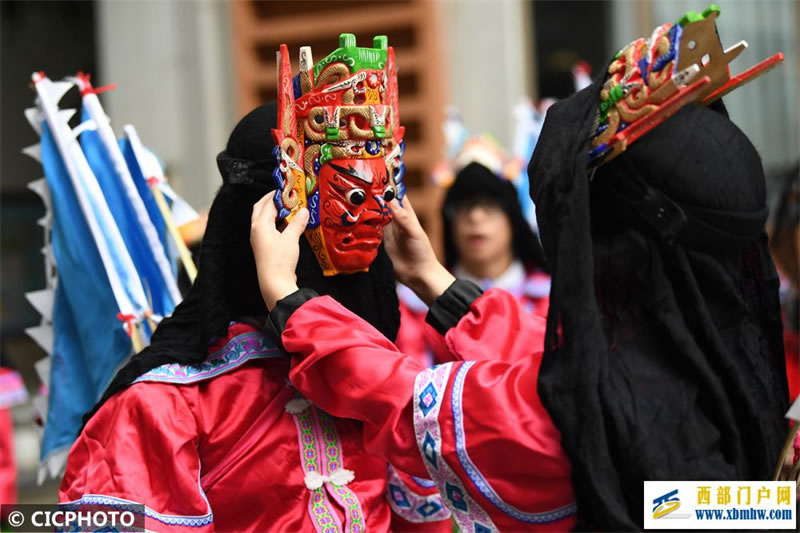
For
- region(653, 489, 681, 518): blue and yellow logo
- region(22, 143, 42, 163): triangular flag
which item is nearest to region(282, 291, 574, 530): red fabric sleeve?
region(653, 489, 681, 518): blue and yellow logo

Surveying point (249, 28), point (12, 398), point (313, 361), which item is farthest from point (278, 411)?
point (249, 28)

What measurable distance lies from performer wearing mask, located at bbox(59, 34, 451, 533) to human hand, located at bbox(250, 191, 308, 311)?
0.07ft

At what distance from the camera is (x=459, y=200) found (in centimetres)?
484

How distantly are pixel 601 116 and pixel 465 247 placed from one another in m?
3.00

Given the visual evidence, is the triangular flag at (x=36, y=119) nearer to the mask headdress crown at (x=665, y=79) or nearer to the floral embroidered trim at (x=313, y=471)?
the floral embroidered trim at (x=313, y=471)

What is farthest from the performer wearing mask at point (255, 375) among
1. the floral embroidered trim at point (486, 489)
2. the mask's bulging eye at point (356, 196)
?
the floral embroidered trim at point (486, 489)

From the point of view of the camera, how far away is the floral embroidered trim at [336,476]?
7.19ft

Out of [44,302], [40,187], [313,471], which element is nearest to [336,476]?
[313,471]

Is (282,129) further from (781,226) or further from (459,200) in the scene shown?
(781,226)

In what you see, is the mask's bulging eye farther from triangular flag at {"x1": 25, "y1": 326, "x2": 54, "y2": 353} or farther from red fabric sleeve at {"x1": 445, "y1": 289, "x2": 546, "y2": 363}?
triangular flag at {"x1": 25, "y1": 326, "x2": 54, "y2": 353}

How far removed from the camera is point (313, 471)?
219 centimetres

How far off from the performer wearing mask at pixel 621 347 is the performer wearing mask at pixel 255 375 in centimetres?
28

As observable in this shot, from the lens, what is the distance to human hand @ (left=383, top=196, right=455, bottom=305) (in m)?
2.44

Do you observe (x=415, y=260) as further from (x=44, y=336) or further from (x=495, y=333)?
(x=44, y=336)
